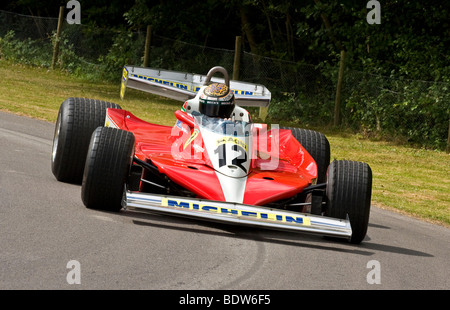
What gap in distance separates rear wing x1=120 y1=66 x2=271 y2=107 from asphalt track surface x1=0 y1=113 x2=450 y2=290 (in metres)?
2.46

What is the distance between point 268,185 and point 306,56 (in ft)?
62.6

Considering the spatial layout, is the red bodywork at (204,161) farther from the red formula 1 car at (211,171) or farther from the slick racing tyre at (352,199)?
the slick racing tyre at (352,199)

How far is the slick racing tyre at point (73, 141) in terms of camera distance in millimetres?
9734

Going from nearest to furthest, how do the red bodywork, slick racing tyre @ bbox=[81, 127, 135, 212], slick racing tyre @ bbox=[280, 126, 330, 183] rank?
slick racing tyre @ bbox=[81, 127, 135, 212] → the red bodywork → slick racing tyre @ bbox=[280, 126, 330, 183]

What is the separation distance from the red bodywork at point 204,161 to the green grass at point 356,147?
2.66m

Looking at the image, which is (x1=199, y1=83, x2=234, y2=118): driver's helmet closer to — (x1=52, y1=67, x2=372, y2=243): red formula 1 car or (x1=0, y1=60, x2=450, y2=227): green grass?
(x1=52, y1=67, x2=372, y2=243): red formula 1 car

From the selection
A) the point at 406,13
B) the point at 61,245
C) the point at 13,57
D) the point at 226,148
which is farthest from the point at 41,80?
the point at 61,245

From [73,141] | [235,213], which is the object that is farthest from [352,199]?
[73,141]

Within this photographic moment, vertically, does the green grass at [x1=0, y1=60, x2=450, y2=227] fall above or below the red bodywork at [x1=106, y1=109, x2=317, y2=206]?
below

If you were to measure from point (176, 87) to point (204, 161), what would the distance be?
10.6 feet

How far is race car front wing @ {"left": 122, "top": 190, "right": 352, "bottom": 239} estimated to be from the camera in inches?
299

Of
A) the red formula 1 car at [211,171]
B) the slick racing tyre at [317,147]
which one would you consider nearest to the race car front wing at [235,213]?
the red formula 1 car at [211,171]

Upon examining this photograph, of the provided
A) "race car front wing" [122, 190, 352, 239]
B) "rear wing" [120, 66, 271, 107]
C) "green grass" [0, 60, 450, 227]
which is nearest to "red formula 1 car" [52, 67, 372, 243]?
"race car front wing" [122, 190, 352, 239]

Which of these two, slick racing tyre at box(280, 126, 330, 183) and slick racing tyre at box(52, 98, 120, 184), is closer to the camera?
slick racing tyre at box(52, 98, 120, 184)
